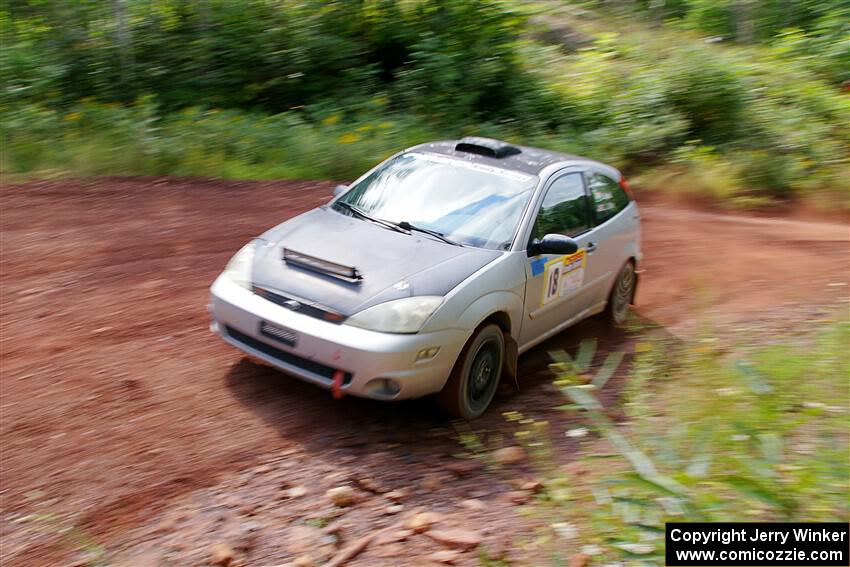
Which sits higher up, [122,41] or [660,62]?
[122,41]

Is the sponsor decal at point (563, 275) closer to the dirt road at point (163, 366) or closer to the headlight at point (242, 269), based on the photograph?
the dirt road at point (163, 366)

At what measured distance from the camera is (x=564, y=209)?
634 cm

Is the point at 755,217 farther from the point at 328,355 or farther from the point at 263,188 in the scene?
the point at 328,355

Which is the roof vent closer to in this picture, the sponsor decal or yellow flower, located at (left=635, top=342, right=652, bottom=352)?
the sponsor decal

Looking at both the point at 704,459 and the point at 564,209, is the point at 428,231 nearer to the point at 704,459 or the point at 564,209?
the point at 564,209

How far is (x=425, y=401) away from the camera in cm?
568

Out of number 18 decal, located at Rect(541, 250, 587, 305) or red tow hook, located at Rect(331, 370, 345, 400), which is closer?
red tow hook, located at Rect(331, 370, 345, 400)

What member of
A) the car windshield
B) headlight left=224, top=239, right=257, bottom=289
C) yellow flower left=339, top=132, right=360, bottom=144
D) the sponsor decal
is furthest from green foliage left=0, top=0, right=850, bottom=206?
the sponsor decal

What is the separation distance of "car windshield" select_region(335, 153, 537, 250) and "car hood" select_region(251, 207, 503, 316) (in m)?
0.20

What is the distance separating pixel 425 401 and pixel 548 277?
1.29 meters

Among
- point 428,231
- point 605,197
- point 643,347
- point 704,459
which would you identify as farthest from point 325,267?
point 643,347

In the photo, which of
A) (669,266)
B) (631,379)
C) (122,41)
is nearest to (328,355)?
(631,379)

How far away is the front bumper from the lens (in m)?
4.83

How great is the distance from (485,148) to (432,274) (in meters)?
1.69
